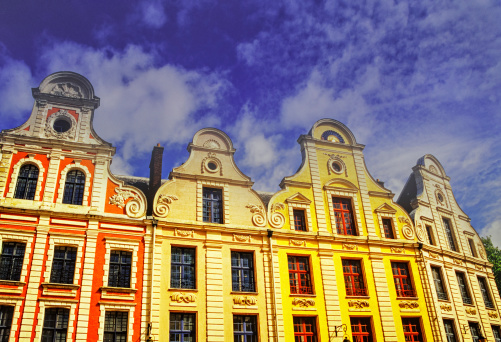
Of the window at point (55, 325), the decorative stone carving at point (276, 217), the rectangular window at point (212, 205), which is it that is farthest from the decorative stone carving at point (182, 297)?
the decorative stone carving at point (276, 217)

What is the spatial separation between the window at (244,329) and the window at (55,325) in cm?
617

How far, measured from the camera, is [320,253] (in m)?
21.0

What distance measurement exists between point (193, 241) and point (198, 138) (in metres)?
5.10

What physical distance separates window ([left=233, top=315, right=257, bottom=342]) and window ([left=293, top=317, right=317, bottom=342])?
1794mm

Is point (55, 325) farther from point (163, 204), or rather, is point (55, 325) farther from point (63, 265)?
point (163, 204)

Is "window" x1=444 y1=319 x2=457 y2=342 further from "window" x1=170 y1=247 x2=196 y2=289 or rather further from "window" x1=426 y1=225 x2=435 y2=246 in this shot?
"window" x1=170 y1=247 x2=196 y2=289

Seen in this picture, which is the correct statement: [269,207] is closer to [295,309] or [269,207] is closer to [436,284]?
[295,309]

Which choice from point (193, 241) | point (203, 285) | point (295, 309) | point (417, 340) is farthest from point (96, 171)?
point (417, 340)

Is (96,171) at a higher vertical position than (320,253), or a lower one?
higher

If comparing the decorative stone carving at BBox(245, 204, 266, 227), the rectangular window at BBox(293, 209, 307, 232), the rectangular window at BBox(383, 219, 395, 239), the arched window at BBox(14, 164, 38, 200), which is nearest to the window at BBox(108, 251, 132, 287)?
the arched window at BBox(14, 164, 38, 200)

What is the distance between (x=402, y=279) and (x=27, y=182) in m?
16.9

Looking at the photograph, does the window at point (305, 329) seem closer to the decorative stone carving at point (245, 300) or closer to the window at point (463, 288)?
the decorative stone carving at point (245, 300)

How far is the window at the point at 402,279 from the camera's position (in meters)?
21.9

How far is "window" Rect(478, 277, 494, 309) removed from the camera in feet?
82.5
